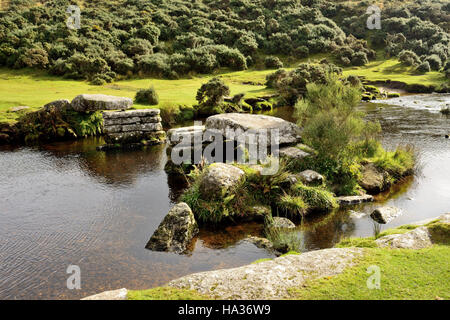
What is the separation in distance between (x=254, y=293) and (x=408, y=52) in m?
79.3

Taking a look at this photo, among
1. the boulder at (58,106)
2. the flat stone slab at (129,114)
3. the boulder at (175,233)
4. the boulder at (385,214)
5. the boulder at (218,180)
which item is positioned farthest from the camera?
the boulder at (58,106)

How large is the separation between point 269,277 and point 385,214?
10118 mm

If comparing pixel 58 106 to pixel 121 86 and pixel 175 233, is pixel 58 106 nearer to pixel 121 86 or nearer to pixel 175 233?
pixel 121 86

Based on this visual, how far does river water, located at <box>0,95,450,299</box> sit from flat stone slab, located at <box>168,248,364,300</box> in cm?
316

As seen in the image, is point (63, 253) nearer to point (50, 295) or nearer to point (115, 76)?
point (50, 295)

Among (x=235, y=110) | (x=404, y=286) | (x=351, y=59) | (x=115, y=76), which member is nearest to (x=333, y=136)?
(x=404, y=286)

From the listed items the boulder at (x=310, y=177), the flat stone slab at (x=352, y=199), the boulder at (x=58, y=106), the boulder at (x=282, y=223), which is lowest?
the boulder at (x=282, y=223)

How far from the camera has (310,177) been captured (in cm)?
1848

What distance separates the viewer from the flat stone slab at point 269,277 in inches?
319

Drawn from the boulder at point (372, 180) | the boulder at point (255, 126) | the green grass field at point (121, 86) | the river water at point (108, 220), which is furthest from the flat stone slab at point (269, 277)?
the green grass field at point (121, 86)

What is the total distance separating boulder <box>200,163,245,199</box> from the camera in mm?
16467

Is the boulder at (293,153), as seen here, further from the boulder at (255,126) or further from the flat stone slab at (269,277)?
the flat stone slab at (269,277)

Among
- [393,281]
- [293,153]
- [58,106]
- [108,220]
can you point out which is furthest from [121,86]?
[393,281]

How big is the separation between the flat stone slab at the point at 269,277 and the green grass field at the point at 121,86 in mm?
28683
